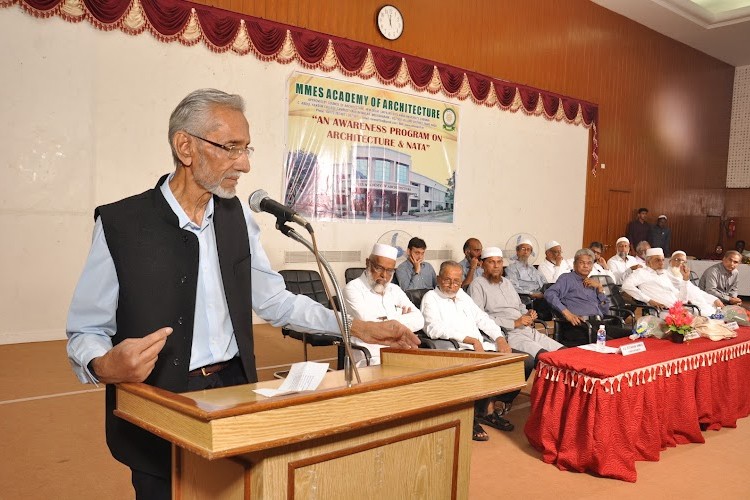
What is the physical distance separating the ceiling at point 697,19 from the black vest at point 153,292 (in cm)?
1144

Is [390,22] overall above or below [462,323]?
above

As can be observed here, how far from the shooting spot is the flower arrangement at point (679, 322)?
4355mm

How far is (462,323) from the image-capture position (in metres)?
4.66

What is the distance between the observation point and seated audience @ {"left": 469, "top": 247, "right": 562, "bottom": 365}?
4.94m

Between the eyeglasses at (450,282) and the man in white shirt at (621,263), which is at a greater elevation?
the eyeglasses at (450,282)

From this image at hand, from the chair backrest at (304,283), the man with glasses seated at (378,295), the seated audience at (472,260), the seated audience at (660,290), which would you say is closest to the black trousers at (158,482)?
the man with glasses seated at (378,295)

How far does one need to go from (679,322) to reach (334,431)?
3766 millimetres

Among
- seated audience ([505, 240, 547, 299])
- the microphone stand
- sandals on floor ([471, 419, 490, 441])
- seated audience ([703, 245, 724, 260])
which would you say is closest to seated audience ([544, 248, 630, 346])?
sandals on floor ([471, 419, 490, 441])

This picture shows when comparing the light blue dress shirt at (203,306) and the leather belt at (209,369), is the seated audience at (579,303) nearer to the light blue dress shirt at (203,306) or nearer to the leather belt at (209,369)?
the light blue dress shirt at (203,306)

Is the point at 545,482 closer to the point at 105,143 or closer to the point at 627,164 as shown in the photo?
the point at 105,143

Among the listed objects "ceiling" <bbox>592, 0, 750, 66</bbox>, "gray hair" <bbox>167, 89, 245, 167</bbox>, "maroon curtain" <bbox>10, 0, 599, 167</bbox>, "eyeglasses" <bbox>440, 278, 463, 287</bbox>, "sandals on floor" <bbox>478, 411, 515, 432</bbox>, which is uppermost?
"ceiling" <bbox>592, 0, 750, 66</bbox>

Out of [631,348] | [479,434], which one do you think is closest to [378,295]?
[479,434]

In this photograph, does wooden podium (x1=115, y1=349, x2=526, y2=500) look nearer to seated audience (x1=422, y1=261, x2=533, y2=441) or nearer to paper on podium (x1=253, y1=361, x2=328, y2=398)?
paper on podium (x1=253, y1=361, x2=328, y2=398)

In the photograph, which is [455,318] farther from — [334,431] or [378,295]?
[334,431]
